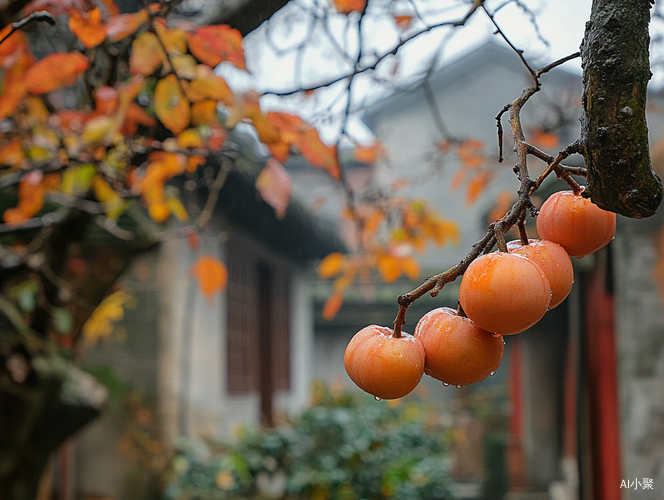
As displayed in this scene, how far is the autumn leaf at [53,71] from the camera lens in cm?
165

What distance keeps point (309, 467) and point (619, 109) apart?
4.52m

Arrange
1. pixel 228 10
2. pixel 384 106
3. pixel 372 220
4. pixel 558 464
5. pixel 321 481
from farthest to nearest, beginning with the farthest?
pixel 384 106 → pixel 558 464 → pixel 321 481 → pixel 372 220 → pixel 228 10

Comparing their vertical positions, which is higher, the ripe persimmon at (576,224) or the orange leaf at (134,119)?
the orange leaf at (134,119)

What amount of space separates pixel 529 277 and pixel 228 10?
1.28 metres

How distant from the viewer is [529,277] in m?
0.57

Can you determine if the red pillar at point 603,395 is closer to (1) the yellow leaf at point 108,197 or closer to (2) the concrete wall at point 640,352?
(2) the concrete wall at point 640,352

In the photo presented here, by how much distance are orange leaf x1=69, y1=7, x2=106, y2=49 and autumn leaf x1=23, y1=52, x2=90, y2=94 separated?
18cm

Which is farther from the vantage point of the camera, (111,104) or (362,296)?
(362,296)

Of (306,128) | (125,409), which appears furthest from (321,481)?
(306,128)

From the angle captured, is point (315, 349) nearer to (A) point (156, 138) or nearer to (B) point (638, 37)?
(A) point (156, 138)

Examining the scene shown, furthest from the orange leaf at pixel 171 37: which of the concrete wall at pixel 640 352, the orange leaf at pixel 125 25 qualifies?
the concrete wall at pixel 640 352

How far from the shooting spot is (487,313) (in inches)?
22.5

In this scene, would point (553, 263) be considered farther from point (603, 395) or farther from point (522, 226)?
point (603, 395)

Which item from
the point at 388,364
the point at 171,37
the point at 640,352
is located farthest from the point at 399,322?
the point at 640,352
